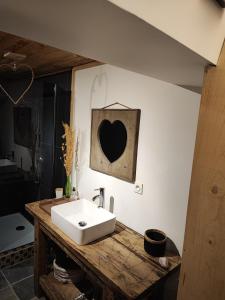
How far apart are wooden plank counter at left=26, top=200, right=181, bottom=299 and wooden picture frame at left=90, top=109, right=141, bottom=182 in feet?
1.59

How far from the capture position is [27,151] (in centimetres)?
330

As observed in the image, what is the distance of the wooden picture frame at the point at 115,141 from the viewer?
5.76ft

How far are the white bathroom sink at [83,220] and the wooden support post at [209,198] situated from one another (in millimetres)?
896

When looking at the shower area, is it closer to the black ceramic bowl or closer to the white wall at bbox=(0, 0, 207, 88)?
the black ceramic bowl

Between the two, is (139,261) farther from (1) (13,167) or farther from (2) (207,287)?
(1) (13,167)

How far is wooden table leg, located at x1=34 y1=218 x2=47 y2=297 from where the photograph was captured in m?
1.98

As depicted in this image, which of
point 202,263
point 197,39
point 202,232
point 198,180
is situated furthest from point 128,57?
point 202,263

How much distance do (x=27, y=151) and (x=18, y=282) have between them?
1716 mm

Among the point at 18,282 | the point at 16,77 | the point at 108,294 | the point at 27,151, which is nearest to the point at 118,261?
the point at 108,294

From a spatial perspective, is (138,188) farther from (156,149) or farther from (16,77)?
(16,77)

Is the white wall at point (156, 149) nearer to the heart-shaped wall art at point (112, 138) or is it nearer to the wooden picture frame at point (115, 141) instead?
the wooden picture frame at point (115, 141)

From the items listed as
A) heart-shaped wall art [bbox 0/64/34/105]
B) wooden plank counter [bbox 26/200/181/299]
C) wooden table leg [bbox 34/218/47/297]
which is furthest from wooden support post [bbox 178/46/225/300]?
heart-shaped wall art [bbox 0/64/34/105]

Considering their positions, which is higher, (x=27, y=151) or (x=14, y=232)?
(x=27, y=151)

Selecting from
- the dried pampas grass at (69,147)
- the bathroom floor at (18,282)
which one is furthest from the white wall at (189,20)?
the bathroom floor at (18,282)
